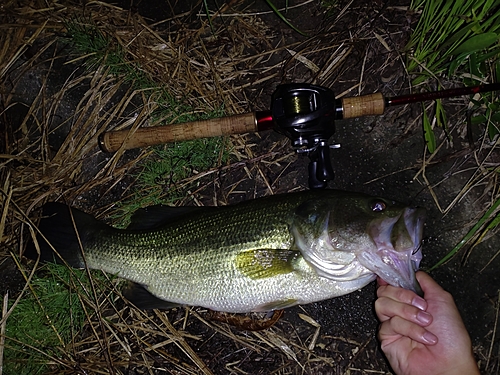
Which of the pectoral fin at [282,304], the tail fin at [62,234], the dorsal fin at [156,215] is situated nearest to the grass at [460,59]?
the pectoral fin at [282,304]

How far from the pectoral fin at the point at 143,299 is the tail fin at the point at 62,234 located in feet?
1.44

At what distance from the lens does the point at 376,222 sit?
107 inches

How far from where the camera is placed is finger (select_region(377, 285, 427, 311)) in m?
2.78

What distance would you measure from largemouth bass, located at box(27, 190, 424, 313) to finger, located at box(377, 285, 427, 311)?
5.2 inches

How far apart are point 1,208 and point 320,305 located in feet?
9.47

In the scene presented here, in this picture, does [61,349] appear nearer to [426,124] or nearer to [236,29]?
[236,29]

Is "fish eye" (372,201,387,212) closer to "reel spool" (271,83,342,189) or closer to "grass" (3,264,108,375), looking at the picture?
"reel spool" (271,83,342,189)

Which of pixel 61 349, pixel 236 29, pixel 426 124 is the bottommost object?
pixel 61 349

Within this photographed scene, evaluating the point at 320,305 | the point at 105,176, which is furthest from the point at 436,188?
the point at 105,176

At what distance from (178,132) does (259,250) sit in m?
1.17

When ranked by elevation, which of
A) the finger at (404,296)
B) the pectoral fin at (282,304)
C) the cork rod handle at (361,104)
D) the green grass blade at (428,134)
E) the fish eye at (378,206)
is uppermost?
the cork rod handle at (361,104)

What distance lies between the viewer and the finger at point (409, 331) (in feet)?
8.96

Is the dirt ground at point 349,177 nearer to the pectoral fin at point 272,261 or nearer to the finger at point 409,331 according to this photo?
the finger at point 409,331

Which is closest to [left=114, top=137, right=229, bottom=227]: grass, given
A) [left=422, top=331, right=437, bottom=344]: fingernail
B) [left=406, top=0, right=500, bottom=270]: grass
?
[left=406, top=0, right=500, bottom=270]: grass
